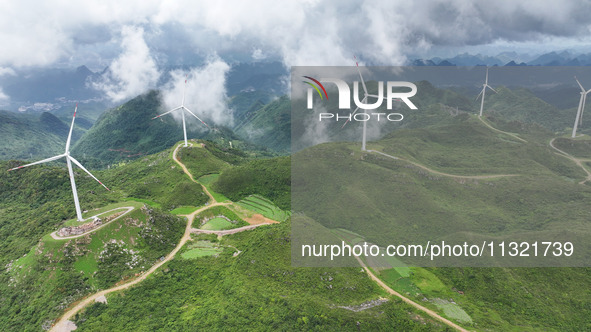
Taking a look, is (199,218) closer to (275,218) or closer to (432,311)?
(275,218)

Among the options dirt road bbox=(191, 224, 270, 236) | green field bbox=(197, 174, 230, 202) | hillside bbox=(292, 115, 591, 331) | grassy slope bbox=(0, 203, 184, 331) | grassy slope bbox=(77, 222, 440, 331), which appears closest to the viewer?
grassy slope bbox=(77, 222, 440, 331)

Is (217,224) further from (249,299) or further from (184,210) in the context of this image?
(249,299)

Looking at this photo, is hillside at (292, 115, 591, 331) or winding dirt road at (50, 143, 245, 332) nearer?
winding dirt road at (50, 143, 245, 332)

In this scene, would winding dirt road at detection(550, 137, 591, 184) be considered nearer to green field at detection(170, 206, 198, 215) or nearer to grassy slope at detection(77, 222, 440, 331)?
grassy slope at detection(77, 222, 440, 331)

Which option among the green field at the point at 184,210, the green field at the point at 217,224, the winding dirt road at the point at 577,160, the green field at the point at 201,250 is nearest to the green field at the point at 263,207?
the green field at the point at 217,224

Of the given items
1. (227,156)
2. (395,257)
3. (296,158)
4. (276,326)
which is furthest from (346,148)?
(276,326)

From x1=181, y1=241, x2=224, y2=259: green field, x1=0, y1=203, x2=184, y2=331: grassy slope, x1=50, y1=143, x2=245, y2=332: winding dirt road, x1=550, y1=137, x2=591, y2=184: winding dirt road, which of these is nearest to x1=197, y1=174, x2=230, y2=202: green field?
x1=50, y1=143, x2=245, y2=332: winding dirt road

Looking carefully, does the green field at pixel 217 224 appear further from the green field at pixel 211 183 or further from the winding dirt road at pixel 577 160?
the winding dirt road at pixel 577 160

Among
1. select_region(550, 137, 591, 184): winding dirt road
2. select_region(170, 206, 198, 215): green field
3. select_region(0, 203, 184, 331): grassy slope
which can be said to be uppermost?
select_region(0, 203, 184, 331): grassy slope
